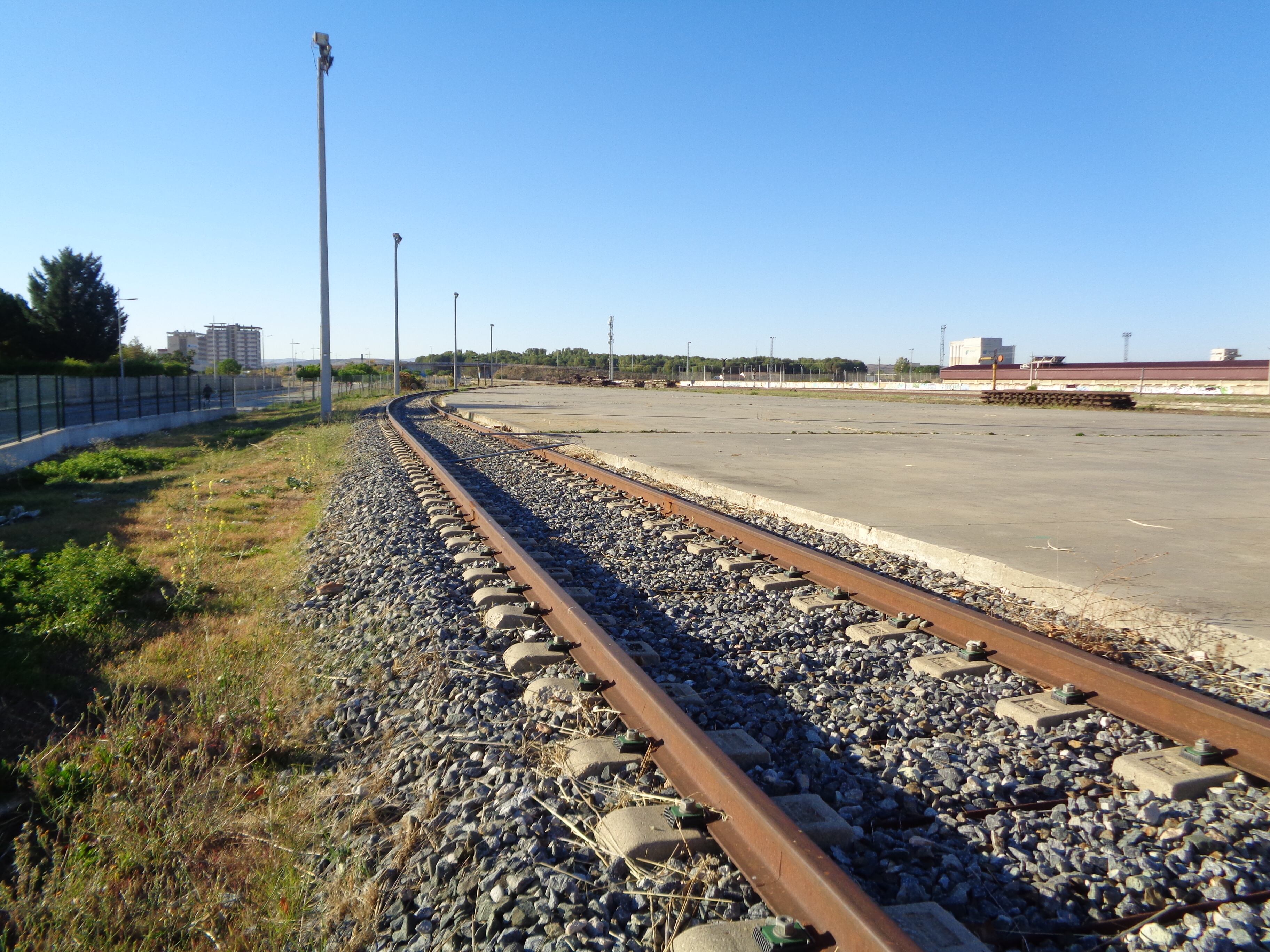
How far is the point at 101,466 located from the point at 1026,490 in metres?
15.6

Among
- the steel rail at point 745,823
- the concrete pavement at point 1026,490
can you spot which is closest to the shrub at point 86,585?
the steel rail at point 745,823

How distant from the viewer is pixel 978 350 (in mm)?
113375

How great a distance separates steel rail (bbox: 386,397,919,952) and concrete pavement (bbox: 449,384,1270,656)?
352 centimetres

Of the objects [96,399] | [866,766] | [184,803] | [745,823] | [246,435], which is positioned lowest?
[184,803]

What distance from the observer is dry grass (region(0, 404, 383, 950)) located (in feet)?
9.71

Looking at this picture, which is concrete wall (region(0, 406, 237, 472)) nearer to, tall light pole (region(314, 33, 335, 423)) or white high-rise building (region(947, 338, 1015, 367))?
tall light pole (region(314, 33, 335, 423))

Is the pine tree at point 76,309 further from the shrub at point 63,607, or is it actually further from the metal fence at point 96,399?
the shrub at point 63,607

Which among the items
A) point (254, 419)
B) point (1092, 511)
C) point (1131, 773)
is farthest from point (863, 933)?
point (254, 419)

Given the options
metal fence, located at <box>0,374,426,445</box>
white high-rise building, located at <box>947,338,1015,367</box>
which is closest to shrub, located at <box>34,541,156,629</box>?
metal fence, located at <box>0,374,426,445</box>

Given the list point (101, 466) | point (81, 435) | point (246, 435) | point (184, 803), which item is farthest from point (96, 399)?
point (184, 803)

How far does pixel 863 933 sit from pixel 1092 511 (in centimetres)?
895

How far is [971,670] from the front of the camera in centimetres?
486

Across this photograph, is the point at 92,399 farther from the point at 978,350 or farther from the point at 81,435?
the point at 978,350

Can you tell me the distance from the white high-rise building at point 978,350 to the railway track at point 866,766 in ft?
348
